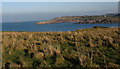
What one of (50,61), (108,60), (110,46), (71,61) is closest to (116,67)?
(108,60)

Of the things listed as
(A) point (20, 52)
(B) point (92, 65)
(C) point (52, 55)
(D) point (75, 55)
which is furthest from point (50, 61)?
(A) point (20, 52)

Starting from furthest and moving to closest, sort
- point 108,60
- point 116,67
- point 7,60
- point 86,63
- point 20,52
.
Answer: point 20,52 < point 7,60 < point 108,60 < point 86,63 < point 116,67

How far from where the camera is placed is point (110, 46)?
11.9 m

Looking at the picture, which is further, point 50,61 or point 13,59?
point 13,59

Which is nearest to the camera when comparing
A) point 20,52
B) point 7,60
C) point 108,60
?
point 108,60

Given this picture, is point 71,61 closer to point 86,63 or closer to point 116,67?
point 86,63

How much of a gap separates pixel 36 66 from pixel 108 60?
3.81m

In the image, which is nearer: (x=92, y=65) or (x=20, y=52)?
(x=92, y=65)

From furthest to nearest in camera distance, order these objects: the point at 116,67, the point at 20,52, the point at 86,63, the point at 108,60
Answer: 1. the point at 20,52
2. the point at 108,60
3. the point at 86,63
4. the point at 116,67

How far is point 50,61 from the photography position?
30.2 ft

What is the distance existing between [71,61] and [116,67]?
2.34 metres

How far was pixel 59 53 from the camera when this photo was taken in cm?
1034

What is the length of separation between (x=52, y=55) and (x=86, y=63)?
245 cm

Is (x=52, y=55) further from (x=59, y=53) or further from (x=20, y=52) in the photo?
(x=20, y=52)
